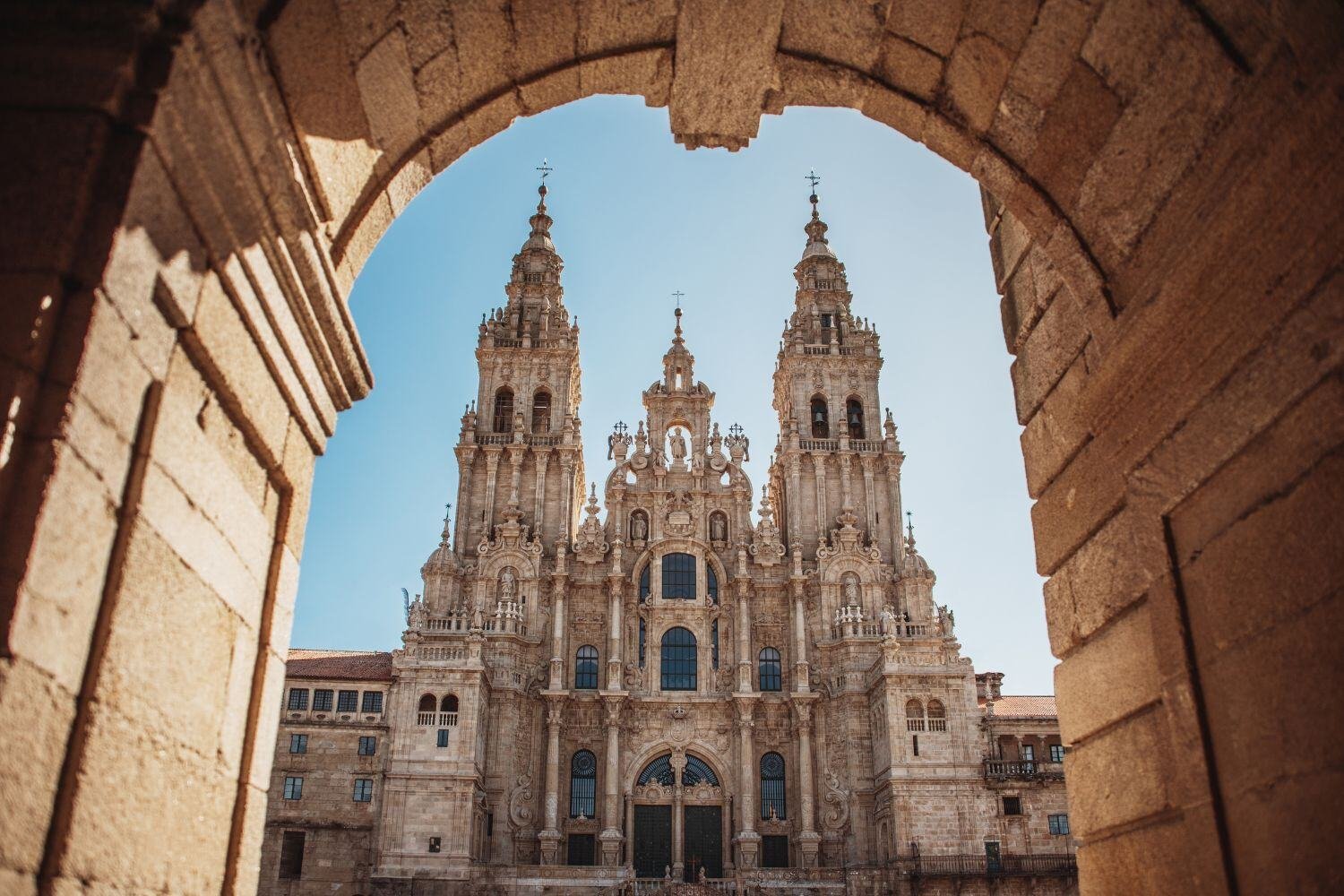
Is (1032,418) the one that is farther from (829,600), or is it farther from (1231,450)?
(829,600)

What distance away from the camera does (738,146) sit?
6.82 meters

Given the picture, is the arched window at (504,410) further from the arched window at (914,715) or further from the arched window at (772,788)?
the arched window at (914,715)

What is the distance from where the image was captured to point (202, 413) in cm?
434

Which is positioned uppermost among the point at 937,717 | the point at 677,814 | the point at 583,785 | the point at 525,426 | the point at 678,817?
the point at 525,426

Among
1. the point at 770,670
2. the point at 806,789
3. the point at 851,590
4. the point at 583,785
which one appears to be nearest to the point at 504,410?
the point at 770,670

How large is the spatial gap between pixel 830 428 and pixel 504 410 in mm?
12876

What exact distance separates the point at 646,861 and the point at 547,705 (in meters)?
5.99

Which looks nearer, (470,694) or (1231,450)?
(1231,450)

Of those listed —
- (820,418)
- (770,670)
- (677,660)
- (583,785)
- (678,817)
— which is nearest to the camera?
(678,817)

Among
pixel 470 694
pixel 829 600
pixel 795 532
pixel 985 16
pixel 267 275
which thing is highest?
pixel 795 532

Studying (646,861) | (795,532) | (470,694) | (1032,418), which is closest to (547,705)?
(470,694)

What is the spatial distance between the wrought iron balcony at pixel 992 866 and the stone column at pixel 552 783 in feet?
35.3

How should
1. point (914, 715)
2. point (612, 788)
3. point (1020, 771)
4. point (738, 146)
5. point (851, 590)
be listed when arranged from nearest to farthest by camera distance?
point (738, 146), point (914, 715), point (1020, 771), point (612, 788), point (851, 590)

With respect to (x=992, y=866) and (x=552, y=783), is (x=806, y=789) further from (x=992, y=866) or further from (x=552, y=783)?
(x=552, y=783)
